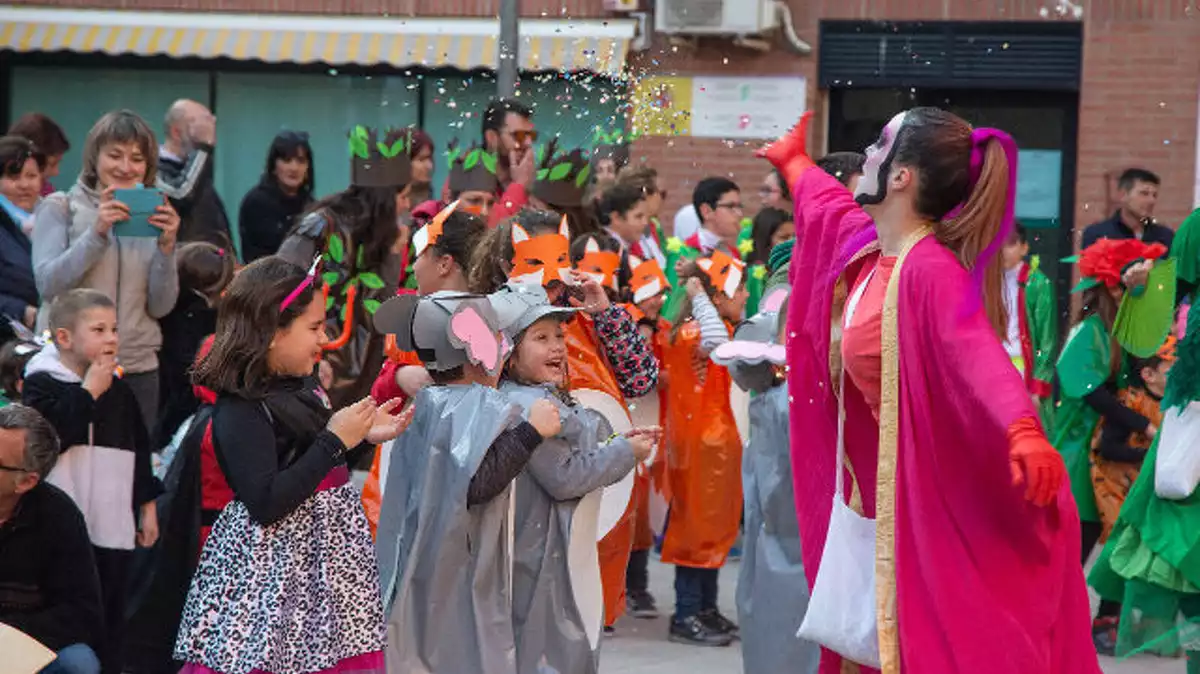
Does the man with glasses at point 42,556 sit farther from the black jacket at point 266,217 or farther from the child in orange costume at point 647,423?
the black jacket at point 266,217

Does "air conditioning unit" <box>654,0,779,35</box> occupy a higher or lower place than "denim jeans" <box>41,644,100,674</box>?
higher

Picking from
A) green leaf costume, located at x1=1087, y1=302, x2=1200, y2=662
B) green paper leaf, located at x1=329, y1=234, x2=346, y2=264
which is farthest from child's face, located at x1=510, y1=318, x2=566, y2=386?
green paper leaf, located at x1=329, y1=234, x2=346, y2=264

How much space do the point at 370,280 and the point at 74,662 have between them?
296cm

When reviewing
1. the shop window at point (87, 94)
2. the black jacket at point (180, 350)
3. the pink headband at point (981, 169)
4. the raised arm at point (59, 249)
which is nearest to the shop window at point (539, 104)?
the shop window at point (87, 94)

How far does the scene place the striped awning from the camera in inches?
592

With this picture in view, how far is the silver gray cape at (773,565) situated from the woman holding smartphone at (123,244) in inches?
102

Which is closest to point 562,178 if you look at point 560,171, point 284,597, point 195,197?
point 560,171

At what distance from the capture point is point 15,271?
8078mm

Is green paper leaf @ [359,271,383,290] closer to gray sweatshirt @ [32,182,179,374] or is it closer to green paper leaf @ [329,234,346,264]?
green paper leaf @ [329,234,346,264]

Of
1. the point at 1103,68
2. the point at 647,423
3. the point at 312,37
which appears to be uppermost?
the point at 312,37

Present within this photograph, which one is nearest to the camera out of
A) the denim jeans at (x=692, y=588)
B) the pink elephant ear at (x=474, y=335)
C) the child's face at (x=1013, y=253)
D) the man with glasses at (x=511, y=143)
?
the pink elephant ear at (x=474, y=335)

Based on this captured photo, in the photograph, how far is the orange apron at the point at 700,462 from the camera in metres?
8.41

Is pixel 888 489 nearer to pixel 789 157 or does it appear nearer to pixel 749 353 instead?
pixel 789 157

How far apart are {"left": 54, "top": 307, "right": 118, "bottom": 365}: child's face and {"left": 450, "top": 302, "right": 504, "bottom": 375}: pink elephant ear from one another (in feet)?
5.90
